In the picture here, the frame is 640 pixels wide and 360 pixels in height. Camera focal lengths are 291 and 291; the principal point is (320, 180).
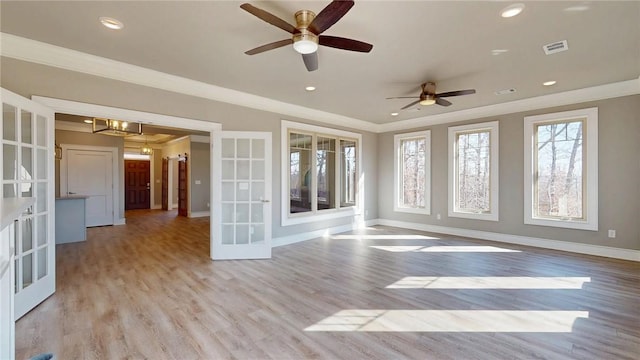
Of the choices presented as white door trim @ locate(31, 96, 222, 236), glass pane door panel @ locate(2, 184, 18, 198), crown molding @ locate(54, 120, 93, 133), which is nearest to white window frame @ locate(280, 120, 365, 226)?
white door trim @ locate(31, 96, 222, 236)

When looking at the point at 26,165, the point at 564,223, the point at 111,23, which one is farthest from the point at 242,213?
the point at 564,223

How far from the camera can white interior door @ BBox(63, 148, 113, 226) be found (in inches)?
289

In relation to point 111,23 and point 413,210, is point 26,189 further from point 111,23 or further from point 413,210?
point 413,210

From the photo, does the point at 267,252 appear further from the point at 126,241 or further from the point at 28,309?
the point at 126,241

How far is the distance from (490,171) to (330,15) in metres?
5.15

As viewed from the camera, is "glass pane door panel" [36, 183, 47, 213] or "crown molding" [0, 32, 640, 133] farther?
"crown molding" [0, 32, 640, 133]

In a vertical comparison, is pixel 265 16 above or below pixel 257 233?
above

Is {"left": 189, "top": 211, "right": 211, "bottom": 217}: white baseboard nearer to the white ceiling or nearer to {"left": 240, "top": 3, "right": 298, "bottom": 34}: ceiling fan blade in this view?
the white ceiling

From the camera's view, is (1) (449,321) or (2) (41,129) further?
(2) (41,129)

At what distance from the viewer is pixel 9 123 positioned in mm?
2695

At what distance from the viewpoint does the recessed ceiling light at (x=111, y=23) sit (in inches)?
106

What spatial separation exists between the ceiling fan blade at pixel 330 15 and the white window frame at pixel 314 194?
325 centimetres

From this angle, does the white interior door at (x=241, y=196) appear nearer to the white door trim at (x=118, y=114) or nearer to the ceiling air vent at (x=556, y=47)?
the white door trim at (x=118, y=114)

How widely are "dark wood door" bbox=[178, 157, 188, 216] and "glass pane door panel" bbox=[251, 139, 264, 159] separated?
19.9 ft
